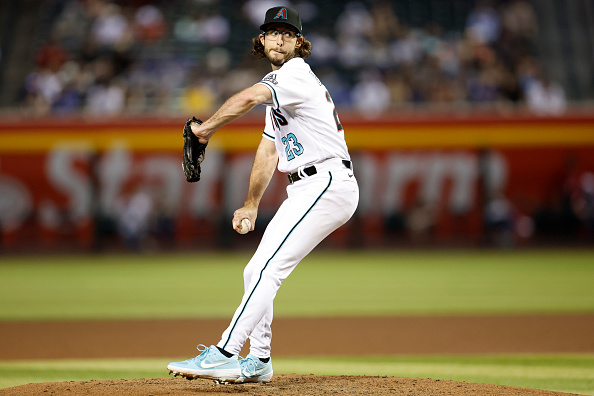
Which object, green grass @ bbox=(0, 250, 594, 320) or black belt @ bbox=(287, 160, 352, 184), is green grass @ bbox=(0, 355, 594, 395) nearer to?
black belt @ bbox=(287, 160, 352, 184)

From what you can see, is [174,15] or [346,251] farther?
[174,15]

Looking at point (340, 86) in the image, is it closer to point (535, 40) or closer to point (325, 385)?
point (535, 40)

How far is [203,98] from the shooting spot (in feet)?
51.3

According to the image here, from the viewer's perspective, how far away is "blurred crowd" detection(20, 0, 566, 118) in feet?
50.7

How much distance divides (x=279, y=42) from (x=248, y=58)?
12191mm

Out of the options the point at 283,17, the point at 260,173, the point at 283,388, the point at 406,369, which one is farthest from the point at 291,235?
the point at 406,369

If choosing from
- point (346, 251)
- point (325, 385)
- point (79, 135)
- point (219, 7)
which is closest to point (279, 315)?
point (325, 385)

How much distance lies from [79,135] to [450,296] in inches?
324

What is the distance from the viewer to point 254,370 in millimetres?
4324

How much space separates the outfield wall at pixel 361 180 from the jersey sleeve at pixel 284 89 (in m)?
10.5

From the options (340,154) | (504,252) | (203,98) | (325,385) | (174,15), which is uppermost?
(174,15)

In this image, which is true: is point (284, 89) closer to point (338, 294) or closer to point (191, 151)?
point (191, 151)

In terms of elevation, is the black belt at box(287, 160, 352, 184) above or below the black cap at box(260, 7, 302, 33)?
below

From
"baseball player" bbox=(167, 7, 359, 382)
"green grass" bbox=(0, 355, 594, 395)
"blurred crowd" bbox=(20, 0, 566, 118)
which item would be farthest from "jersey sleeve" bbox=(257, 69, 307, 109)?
"blurred crowd" bbox=(20, 0, 566, 118)
